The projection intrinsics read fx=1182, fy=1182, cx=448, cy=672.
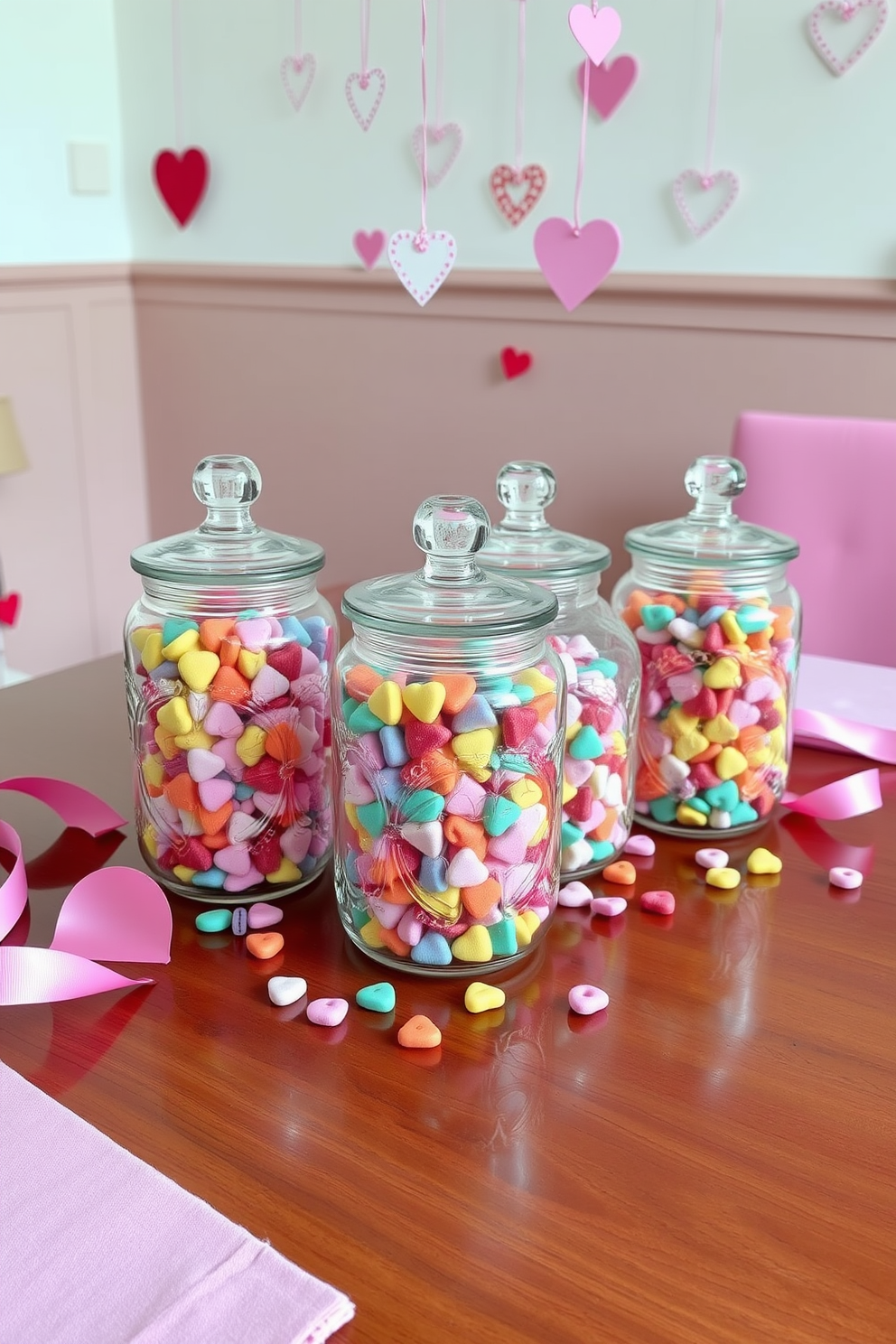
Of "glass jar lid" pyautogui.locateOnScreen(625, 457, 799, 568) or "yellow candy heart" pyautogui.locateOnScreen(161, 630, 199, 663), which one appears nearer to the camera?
"yellow candy heart" pyautogui.locateOnScreen(161, 630, 199, 663)

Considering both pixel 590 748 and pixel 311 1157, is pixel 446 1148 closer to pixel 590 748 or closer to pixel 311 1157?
pixel 311 1157

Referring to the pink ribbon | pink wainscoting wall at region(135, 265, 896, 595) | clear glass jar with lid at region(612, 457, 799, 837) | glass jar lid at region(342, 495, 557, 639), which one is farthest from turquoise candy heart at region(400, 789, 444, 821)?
pink wainscoting wall at region(135, 265, 896, 595)

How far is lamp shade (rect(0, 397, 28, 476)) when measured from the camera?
290 centimetres

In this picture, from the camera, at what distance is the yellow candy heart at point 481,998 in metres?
0.77

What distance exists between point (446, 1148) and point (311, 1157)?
7 cm

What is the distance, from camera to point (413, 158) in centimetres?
262

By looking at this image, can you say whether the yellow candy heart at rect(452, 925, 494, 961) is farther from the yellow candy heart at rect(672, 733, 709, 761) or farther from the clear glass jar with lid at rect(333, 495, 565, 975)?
the yellow candy heart at rect(672, 733, 709, 761)

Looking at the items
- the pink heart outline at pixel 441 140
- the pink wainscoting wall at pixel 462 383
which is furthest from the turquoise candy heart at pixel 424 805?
the pink heart outline at pixel 441 140

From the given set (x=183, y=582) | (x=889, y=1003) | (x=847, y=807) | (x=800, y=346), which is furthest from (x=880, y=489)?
(x=183, y=582)

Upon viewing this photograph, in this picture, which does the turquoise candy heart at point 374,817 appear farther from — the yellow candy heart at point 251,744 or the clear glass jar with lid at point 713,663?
the clear glass jar with lid at point 713,663

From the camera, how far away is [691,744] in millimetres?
987

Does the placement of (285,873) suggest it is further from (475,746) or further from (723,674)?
(723,674)

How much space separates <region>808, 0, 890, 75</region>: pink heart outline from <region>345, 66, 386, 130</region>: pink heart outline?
3.07ft

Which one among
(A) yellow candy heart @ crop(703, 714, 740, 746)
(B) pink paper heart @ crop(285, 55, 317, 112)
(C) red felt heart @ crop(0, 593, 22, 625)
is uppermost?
(B) pink paper heart @ crop(285, 55, 317, 112)
